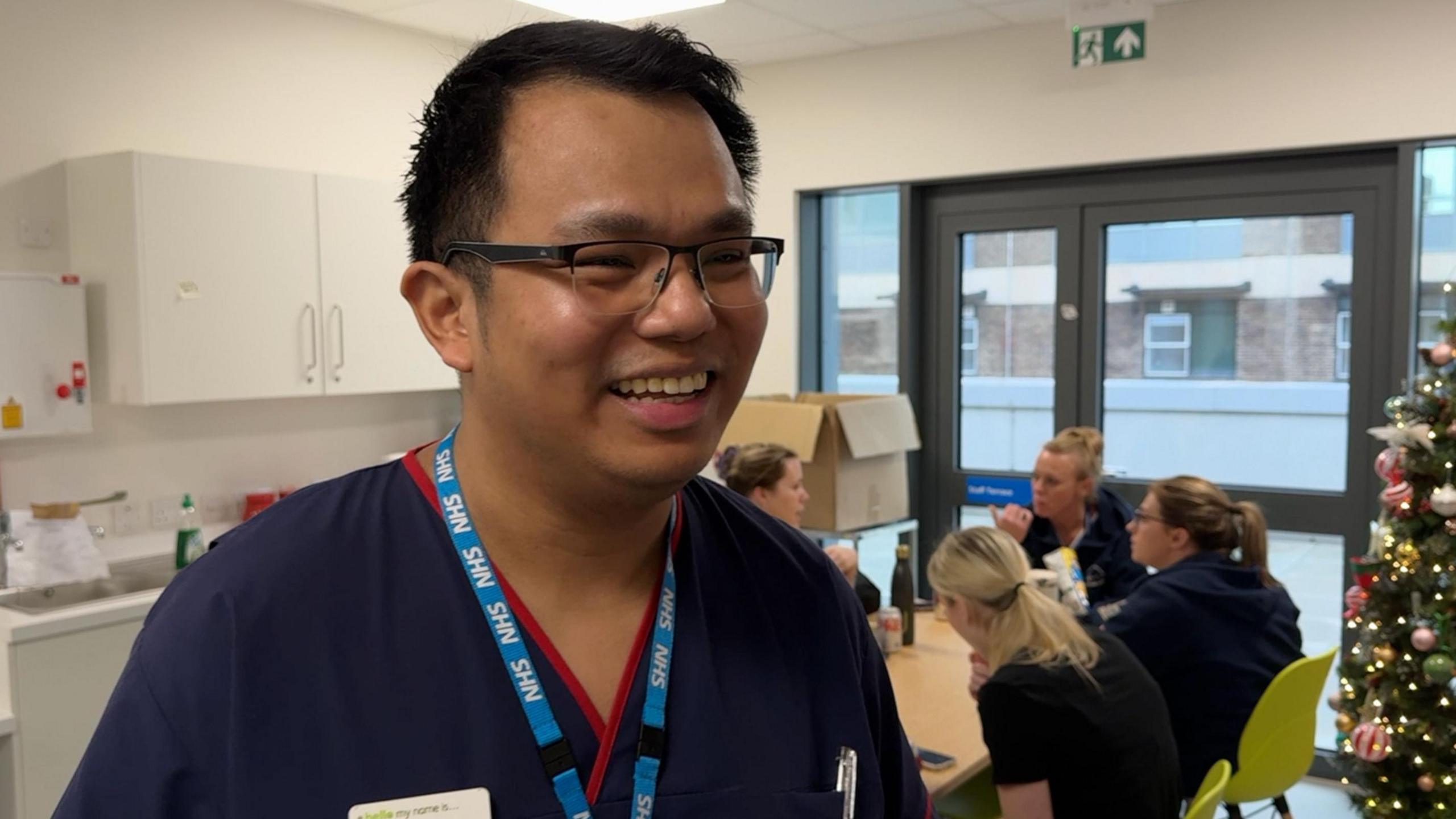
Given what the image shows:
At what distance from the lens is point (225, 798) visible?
32.7 inches

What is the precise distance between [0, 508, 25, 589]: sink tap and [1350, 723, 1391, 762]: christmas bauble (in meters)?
3.63

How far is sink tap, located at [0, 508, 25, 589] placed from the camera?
3189 mm

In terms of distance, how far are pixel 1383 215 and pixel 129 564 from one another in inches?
177

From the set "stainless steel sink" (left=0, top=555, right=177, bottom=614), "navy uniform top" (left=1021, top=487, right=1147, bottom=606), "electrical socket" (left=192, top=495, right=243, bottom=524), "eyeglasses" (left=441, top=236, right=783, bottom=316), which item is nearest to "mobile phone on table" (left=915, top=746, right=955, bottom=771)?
"navy uniform top" (left=1021, top=487, right=1147, bottom=606)

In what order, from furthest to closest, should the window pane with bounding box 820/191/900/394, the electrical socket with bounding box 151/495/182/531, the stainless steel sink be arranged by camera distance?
the window pane with bounding box 820/191/900/394, the electrical socket with bounding box 151/495/182/531, the stainless steel sink

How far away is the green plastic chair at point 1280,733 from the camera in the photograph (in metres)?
2.75

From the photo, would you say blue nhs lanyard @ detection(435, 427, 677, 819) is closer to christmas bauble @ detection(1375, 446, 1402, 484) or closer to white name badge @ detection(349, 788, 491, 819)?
white name badge @ detection(349, 788, 491, 819)

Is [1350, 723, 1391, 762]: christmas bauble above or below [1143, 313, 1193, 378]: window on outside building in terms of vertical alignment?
below

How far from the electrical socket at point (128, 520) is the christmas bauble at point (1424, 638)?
3.75 meters

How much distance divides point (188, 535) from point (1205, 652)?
3.11 meters

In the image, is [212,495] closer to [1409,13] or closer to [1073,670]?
[1073,670]

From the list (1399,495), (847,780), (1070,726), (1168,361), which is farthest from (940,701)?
(1168,361)

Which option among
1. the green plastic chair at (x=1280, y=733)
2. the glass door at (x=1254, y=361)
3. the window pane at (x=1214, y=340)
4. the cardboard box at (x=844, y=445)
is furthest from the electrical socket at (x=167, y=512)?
the window pane at (x=1214, y=340)

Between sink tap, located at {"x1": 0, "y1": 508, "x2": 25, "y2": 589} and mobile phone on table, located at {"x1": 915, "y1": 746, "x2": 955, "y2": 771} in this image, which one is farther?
sink tap, located at {"x1": 0, "y1": 508, "x2": 25, "y2": 589}
